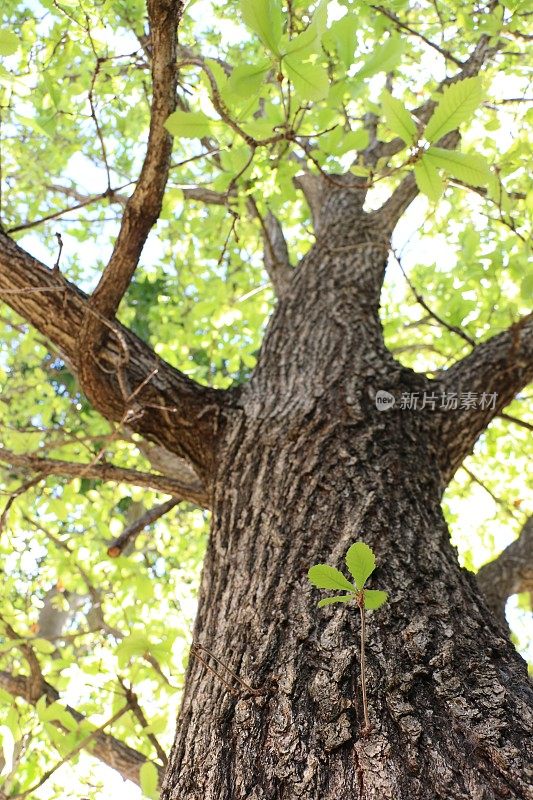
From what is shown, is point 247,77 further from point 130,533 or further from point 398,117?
point 130,533

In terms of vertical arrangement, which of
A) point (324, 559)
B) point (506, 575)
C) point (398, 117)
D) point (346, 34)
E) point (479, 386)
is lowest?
point (324, 559)

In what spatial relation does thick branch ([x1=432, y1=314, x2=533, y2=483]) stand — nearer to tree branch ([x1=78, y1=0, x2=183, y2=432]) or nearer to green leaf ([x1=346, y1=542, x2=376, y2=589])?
tree branch ([x1=78, y1=0, x2=183, y2=432])

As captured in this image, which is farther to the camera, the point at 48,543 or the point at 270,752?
the point at 48,543

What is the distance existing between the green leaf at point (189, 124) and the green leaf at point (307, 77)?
0.26 m

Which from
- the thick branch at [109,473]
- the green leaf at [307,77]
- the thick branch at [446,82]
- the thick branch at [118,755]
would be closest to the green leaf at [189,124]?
the green leaf at [307,77]

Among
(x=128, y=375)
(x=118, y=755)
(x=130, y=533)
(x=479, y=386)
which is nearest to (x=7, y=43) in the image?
(x=128, y=375)

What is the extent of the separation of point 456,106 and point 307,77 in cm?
26

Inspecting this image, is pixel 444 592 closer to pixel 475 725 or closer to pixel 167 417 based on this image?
pixel 475 725

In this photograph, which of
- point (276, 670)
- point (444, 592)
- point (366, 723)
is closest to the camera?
point (366, 723)

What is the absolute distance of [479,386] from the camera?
203cm

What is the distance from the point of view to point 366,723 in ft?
2.81

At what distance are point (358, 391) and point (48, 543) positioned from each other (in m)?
2.77

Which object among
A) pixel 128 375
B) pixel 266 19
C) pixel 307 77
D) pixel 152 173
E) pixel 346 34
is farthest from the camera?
pixel 128 375

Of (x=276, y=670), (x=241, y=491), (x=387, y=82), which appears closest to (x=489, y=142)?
(x=387, y=82)
